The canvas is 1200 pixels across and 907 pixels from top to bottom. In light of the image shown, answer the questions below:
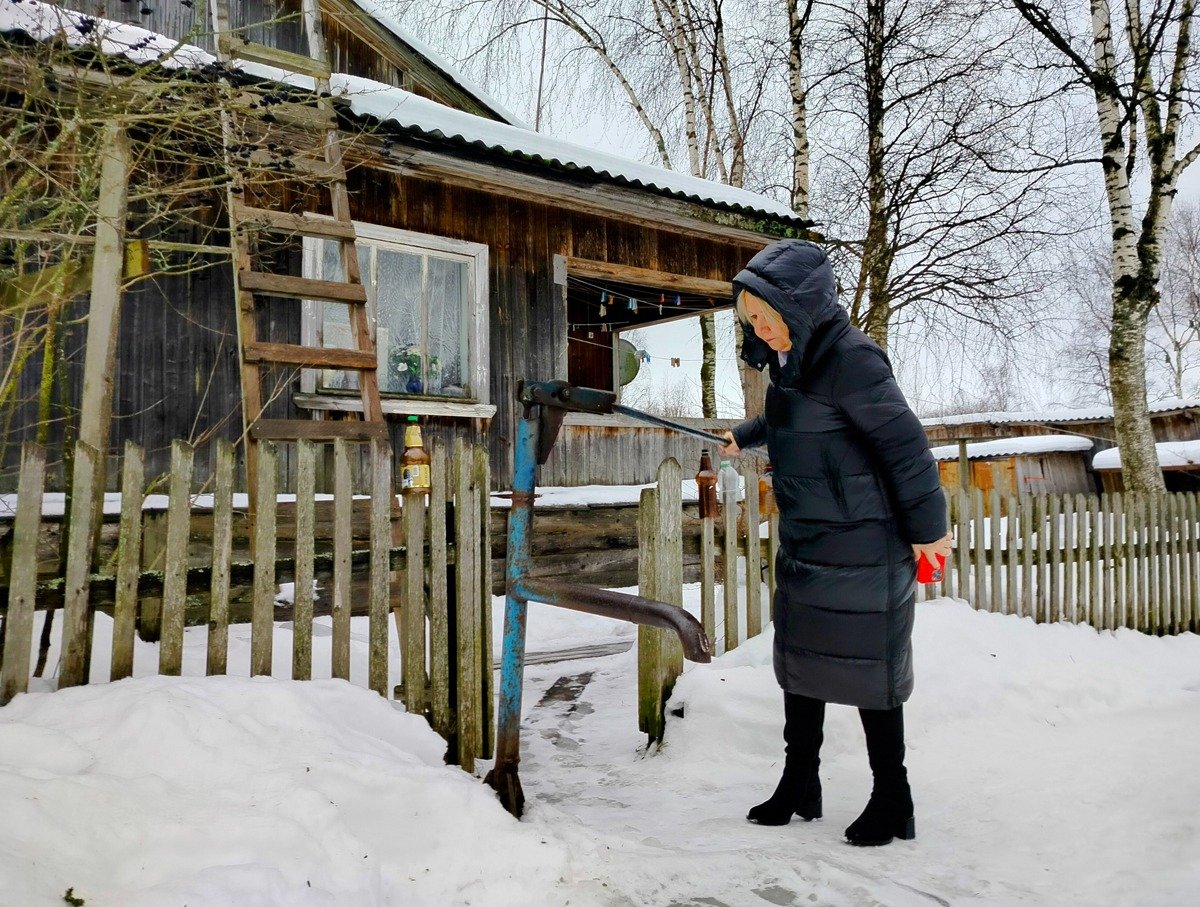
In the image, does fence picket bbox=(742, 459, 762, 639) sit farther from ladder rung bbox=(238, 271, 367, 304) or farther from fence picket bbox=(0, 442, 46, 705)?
fence picket bbox=(0, 442, 46, 705)

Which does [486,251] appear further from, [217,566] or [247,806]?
[247,806]

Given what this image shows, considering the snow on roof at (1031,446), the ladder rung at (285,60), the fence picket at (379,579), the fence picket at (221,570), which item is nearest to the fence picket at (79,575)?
the fence picket at (221,570)

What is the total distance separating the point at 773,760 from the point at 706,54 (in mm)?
15735

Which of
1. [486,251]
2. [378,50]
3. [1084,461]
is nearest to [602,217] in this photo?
[486,251]

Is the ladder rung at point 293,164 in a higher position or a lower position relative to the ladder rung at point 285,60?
lower

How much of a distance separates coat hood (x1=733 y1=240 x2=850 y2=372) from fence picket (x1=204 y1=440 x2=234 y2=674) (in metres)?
1.65

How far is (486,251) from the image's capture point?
703 cm

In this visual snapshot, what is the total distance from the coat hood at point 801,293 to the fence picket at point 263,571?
1.56m

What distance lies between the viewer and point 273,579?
7.70ft

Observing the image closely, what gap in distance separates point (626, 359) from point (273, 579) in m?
10.2

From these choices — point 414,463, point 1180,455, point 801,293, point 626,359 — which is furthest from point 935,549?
point 1180,455

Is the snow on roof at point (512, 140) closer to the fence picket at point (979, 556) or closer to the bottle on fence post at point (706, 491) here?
the bottle on fence post at point (706, 491)

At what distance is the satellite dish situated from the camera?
12.2 m

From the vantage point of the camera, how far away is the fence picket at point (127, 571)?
7.00 ft
